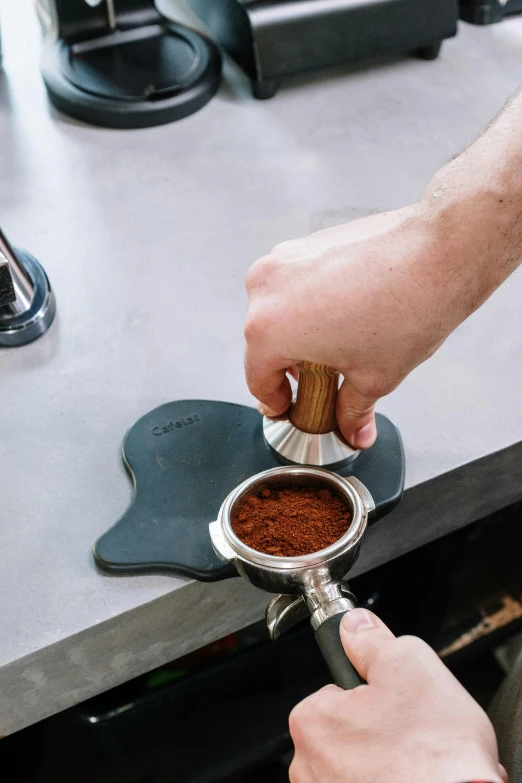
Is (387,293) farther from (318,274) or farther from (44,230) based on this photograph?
(44,230)

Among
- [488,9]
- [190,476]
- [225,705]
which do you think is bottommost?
[225,705]

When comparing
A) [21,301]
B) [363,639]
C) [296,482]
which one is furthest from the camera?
[21,301]

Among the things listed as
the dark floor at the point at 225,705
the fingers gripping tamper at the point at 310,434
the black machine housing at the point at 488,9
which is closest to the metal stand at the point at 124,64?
the black machine housing at the point at 488,9

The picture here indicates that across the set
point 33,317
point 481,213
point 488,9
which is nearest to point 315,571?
point 481,213

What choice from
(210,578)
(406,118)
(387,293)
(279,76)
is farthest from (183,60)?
(210,578)

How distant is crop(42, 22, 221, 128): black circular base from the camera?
0.94 metres

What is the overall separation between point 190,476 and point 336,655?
0.20 meters

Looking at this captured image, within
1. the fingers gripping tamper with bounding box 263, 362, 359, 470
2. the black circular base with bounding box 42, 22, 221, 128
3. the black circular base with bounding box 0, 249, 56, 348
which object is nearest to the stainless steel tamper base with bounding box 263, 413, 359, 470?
the fingers gripping tamper with bounding box 263, 362, 359, 470

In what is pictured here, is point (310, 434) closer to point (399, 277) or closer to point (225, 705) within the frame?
point (399, 277)

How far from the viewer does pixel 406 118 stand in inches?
39.2

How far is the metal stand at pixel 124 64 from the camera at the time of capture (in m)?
0.95

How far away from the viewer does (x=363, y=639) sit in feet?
1.43

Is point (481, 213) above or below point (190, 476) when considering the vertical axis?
above

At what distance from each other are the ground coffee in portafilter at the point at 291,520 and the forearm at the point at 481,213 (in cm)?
17
